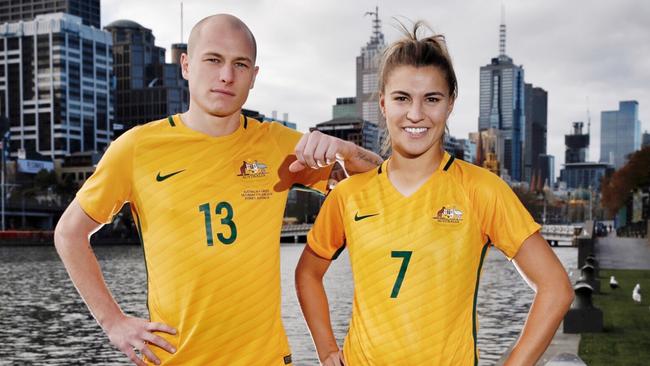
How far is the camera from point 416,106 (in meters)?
Answer: 3.41

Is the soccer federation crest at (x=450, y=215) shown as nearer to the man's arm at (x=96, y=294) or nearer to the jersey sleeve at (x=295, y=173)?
the jersey sleeve at (x=295, y=173)

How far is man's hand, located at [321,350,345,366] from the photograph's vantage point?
11.8ft

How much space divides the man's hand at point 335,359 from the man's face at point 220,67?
1.21 m

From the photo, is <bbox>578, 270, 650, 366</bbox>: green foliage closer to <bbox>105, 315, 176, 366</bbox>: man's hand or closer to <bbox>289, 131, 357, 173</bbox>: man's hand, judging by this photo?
<bbox>289, 131, 357, 173</bbox>: man's hand

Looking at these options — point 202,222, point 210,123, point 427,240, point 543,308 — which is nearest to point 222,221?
point 202,222

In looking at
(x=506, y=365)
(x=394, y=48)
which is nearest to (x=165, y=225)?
(x=394, y=48)

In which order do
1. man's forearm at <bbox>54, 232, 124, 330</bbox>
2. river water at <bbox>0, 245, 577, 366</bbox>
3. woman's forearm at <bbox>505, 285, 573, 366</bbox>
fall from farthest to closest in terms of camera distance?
1. river water at <bbox>0, 245, 577, 366</bbox>
2. man's forearm at <bbox>54, 232, 124, 330</bbox>
3. woman's forearm at <bbox>505, 285, 573, 366</bbox>

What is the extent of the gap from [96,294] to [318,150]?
121 centimetres

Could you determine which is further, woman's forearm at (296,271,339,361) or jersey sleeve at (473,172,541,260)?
woman's forearm at (296,271,339,361)

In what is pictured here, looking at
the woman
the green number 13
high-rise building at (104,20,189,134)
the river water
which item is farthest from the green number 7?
high-rise building at (104,20,189,134)

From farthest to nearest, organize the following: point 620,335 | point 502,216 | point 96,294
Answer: point 620,335
point 96,294
point 502,216

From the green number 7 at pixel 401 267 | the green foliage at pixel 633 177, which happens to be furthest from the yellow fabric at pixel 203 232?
the green foliage at pixel 633 177

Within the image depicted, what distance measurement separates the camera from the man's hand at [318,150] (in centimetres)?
354

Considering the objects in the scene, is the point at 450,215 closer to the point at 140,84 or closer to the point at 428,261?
the point at 428,261
